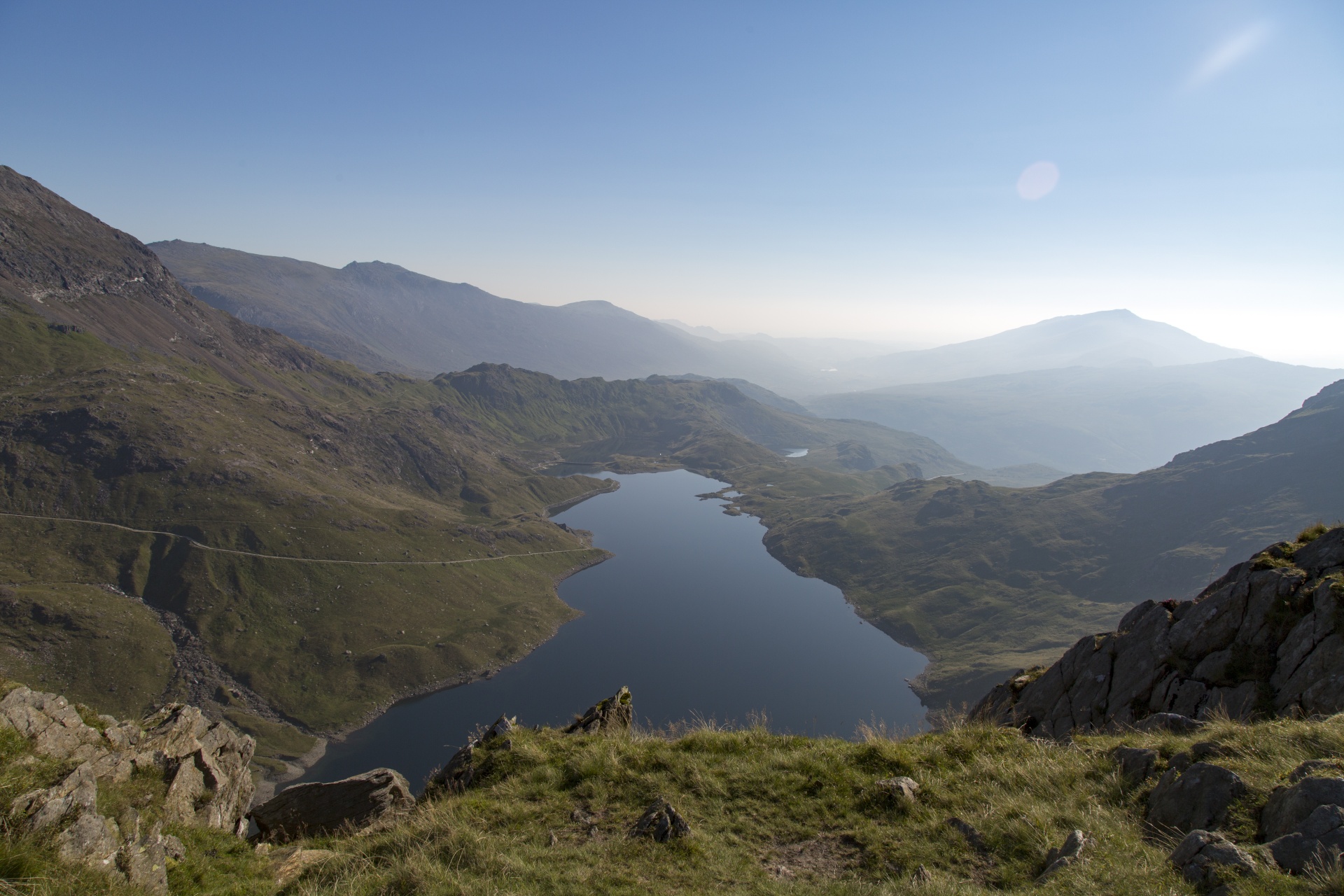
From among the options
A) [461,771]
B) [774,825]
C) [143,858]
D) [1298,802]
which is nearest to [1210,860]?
[1298,802]

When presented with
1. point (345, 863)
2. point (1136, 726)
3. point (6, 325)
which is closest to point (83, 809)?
point (345, 863)

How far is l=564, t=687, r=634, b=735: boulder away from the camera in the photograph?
1688 cm

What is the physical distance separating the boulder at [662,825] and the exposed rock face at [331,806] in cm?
692

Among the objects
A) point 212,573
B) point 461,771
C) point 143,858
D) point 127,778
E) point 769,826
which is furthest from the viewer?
point 212,573

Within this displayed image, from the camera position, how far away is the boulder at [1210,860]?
24.6 feet

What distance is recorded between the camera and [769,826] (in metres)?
11.7

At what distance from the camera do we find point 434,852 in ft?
33.7

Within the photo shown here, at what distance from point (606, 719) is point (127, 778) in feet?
37.9

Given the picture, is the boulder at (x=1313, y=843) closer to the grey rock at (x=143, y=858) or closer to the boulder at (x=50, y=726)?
the grey rock at (x=143, y=858)

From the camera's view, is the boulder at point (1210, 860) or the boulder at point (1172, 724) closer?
the boulder at point (1210, 860)

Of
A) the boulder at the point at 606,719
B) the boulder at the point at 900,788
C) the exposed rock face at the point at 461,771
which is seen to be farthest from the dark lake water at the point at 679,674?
the boulder at the point at 900,788

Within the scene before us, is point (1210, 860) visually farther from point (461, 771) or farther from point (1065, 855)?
point (461, 771)

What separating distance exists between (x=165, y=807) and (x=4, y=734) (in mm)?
3480

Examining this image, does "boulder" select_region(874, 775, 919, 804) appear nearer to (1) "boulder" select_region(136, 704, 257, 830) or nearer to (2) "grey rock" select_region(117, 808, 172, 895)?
(2) "grey rock" select_region(117, 808, 172, 895)
